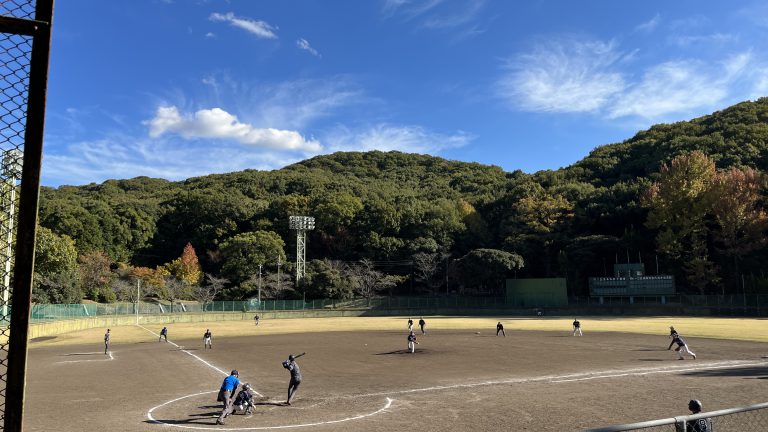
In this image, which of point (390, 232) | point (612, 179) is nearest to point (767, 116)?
point (612, 179)

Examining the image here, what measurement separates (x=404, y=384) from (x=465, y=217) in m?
76.8

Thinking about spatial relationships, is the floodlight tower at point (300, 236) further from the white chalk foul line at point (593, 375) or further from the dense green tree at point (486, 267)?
the white chalk foul line at point (593, 375)

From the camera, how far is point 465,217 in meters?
93.1

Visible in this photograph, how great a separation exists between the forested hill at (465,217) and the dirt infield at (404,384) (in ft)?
156

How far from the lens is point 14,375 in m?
3.33

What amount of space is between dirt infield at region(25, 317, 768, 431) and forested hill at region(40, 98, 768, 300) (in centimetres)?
4763

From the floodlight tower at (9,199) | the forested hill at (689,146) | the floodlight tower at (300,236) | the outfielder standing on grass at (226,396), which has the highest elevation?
→ the forested hill at (689,146)

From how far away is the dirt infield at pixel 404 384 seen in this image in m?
12.8

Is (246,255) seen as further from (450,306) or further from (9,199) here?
(9,199)

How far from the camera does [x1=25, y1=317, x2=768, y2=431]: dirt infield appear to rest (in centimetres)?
1277

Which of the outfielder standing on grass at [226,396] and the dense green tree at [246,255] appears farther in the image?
the dense green tree at [246,255]

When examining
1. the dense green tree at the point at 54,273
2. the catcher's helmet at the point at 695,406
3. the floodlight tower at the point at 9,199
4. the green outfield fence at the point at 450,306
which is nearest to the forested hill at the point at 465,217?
the green outfield fence at the point at 450,306

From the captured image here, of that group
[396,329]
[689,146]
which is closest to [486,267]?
[396,329]

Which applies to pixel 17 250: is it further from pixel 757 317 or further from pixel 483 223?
pixel 483 223
